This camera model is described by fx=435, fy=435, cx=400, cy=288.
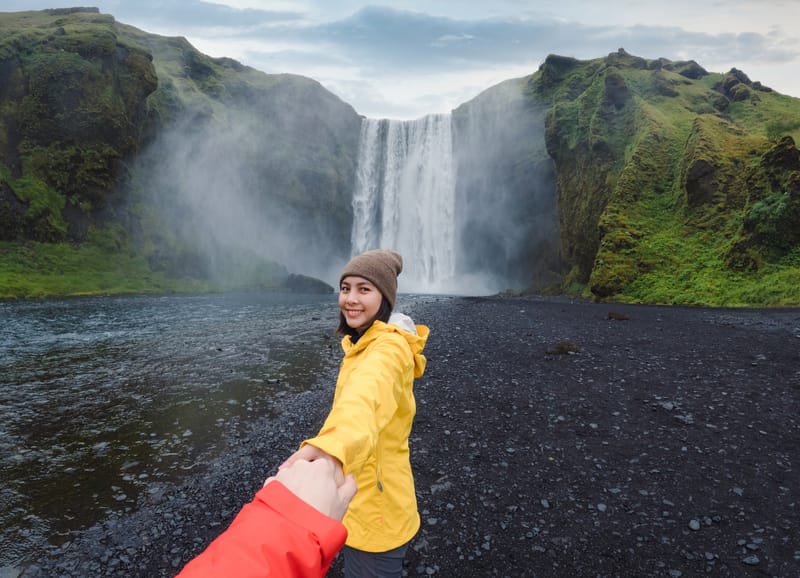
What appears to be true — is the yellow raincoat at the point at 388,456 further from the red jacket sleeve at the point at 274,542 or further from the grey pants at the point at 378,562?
the red jacket sleeve at the point at 274,542

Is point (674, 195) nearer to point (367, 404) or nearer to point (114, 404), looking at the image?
point (114, 404)

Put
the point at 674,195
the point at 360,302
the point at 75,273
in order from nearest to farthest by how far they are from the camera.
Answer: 1. the point at 360,302
2. the point at 674,195
3. the point at 75,273

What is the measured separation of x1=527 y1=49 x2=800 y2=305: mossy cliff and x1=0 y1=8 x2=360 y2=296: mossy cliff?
1771 inches

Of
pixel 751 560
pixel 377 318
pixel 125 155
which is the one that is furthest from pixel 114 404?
pixel 125 155

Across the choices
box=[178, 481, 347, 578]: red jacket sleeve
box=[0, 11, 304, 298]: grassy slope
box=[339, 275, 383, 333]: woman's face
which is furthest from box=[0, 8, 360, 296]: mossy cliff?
box=[178, 481, 347, 578]: red jacket sleeve

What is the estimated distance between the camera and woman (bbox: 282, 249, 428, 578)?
2.71m

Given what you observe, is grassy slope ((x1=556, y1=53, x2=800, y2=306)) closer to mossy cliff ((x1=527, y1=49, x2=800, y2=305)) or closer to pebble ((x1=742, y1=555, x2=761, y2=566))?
mossy cliff ((x1=527, y1=49, x2=800, y2=305))

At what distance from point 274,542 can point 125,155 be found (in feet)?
243

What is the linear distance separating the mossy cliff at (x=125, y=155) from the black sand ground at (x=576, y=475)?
47.3 meters

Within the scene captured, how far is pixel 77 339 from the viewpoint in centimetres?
2122

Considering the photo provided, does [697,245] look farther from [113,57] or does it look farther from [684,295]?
[113,57]

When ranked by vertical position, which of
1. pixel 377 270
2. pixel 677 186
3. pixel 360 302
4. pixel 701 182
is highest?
pixel 701 182

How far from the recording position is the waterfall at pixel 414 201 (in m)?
69.0

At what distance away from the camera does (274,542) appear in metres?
1.33
